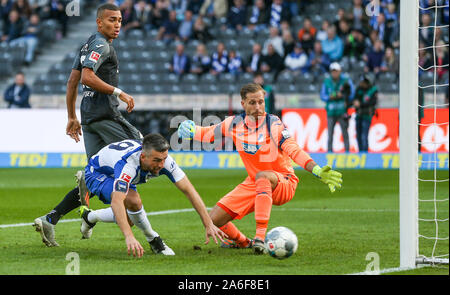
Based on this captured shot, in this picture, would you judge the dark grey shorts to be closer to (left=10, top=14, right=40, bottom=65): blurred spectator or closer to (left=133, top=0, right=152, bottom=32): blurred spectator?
(left=133, top=0, right=152, bottom=32): blurred spectator

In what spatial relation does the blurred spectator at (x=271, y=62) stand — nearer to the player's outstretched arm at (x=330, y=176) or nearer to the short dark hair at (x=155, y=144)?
the player's outstretched arm at (x=330, y=176)

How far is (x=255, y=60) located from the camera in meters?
22.6

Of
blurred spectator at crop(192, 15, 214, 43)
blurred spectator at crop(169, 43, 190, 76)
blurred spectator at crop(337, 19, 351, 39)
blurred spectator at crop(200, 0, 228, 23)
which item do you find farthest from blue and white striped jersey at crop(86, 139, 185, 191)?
blurred spectator at crop(200, 0, 228, 23)

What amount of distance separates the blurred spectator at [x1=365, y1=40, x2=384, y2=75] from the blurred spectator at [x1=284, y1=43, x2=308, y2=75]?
1.77m

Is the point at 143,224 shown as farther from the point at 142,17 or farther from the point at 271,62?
the point at 142,17

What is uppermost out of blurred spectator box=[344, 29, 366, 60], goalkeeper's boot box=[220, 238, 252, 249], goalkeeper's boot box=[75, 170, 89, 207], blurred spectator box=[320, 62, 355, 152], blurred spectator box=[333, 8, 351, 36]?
blurred spectator box=[333, 8, 351, 36]

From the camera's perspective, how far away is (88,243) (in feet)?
26.2

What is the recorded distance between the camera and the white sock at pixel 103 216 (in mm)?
7340

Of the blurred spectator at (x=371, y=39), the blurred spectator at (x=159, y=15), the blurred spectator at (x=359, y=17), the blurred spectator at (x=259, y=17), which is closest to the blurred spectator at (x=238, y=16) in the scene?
the blurred spectator at (x=259, y=17)

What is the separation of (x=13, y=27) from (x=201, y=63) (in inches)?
256

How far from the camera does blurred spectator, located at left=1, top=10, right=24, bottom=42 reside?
25906 mm

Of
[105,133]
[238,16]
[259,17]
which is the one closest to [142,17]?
[238,16]

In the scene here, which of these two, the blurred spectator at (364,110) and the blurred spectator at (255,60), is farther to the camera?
the blurred spectator at (255,60)

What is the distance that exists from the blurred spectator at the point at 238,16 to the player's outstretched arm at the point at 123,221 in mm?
18096
